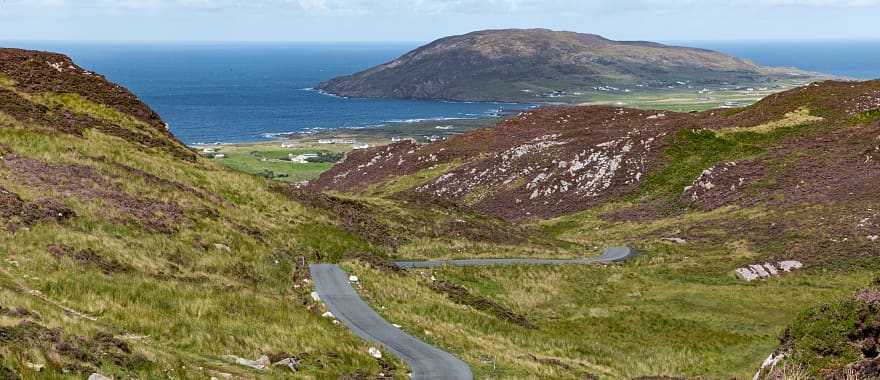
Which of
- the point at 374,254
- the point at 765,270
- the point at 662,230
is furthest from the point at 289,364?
the point at 662,230

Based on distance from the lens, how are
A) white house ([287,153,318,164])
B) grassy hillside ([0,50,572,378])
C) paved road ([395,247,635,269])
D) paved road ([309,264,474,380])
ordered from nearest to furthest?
grassy hillside ([0,50,572,378]) < paved road ([309,264,474,380]) < paved road ([395,247,635,269]) < white house ([287,153,318,164])

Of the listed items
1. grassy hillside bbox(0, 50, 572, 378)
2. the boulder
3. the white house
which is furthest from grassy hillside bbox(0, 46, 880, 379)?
the white house

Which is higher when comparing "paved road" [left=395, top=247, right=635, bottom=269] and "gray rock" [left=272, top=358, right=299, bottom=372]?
"gray rock" [left=272, top=358, right=299, bottom=372]

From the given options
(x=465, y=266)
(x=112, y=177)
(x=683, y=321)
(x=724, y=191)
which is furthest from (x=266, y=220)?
(x=724, y=191)

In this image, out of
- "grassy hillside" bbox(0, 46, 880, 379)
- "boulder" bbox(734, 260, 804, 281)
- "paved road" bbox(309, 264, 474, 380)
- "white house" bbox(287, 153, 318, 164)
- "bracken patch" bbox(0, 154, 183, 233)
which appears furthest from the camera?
"white house" bbox(287, 153, 318, 164)

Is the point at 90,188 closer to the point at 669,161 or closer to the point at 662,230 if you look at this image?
the point at 662,230

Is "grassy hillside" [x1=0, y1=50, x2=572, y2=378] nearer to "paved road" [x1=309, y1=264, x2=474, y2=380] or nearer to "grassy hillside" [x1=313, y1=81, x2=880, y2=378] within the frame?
"paved road" [x1=309, y1=264, x2=474, y2=380]

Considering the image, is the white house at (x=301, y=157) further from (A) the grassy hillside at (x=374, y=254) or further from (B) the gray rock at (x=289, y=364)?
(B) the gray rock at (x=289, y=364)

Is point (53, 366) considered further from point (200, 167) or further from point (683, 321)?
point (200, 167)
